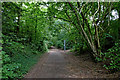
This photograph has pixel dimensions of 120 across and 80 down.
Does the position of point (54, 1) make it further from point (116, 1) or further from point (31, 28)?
point (31, 28)

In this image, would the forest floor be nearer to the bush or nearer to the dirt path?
the dirt path

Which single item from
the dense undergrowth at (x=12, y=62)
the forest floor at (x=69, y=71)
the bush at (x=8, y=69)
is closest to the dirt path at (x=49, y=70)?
the forest floor at (x=69, y=71)

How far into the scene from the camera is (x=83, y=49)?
41.0ft

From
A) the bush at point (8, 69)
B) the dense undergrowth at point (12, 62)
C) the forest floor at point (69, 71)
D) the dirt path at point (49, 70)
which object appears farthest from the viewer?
the dirt path at point (49, 70)

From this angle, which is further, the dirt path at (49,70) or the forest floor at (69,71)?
the dirt path at (49,70)

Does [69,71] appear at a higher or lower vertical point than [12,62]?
lower

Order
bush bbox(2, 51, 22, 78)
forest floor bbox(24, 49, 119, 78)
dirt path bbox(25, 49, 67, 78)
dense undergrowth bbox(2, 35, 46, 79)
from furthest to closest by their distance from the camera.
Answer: dirt path bbox(25, 49, 67, 78) → forest floor bbox(24, 49, 119, 78) → dense undergrowth bbox(2, 35, 46, 79) → bush bbox(2, 51, 22, 78)

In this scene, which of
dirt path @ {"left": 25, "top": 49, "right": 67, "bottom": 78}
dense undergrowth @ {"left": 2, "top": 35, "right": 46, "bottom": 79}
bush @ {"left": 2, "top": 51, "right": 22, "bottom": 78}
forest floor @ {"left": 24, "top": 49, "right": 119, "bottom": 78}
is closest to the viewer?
bush @ {"left": 2, "top": 51, "right": 22, "bottom": 78}

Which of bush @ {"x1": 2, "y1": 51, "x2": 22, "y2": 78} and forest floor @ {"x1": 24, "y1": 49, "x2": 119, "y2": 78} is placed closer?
bush @ {"x1": 2, "y1": 51, "x2": 22, "y2": 78}

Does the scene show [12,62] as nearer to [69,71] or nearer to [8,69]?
[8,69]

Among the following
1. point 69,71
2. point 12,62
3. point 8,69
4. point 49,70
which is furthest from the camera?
point 49,70

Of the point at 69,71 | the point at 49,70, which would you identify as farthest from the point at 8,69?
the point at 69,71

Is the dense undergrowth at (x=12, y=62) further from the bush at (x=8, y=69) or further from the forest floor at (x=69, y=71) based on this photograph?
the forest floor at (x=69, y=71)

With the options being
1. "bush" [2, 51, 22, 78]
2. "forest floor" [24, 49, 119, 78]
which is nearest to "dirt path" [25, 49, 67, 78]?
"forest floor" [24, 49, 119, 78]
